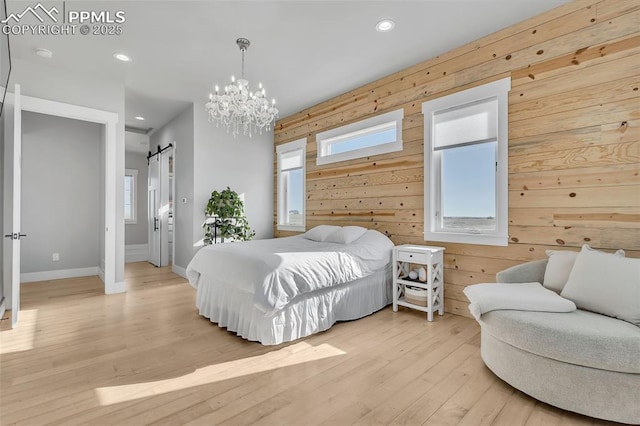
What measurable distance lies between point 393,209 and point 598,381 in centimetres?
251

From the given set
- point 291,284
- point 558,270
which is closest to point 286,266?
point 291,284

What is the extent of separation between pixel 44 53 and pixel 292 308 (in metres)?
3.97

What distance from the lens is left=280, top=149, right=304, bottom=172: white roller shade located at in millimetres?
5414

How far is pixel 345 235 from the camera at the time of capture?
3.69m

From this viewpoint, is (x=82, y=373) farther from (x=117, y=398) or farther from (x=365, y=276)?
(x=365, y=276)

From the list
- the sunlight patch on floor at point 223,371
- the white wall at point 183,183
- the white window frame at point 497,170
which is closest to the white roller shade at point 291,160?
the white wall at point 183,183

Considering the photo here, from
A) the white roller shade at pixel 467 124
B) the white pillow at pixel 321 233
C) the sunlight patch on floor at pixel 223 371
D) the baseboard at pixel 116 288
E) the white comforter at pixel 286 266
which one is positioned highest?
the white roller shade at pixel 467 124

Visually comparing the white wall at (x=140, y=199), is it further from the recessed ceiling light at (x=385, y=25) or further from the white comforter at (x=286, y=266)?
the recessed ceiling light at (x=385, y=25)

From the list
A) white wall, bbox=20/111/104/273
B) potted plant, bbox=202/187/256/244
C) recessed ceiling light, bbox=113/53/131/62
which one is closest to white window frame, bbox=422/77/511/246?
potted plant, bbox=202/187/256/244

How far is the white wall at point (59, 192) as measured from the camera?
491 centimetres

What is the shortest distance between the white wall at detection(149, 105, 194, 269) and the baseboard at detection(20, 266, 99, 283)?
146cm

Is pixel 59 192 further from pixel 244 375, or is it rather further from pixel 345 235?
pixel 244 375

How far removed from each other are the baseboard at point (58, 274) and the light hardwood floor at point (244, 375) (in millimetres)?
2180

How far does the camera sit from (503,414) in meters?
1.69
